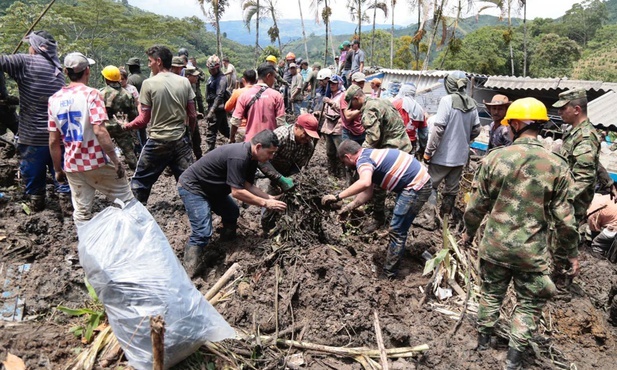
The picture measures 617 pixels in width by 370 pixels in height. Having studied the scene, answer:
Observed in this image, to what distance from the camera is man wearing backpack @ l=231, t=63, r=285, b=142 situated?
514 cm

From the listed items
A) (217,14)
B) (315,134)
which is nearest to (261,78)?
(315,134)

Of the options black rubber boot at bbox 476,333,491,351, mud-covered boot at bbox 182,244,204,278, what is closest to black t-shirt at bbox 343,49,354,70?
mud-covered boot at bbox 182,244,204,278

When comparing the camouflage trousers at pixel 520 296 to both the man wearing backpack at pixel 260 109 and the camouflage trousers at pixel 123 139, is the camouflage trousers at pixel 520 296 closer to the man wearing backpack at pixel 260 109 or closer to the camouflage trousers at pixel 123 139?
the man wearing backpack at pixel 260 109

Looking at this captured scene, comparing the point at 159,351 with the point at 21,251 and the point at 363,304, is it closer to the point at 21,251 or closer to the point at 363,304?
the point at 363,304

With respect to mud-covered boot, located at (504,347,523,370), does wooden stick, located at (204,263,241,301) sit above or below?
above

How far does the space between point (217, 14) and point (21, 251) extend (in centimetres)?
1612

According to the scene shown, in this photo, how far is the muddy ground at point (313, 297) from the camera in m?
3.07

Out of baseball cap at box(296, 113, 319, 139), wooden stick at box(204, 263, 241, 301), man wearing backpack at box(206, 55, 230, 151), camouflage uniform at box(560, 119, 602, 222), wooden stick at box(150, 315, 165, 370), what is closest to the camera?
wooden stick at box(150, 315, 165, 370)

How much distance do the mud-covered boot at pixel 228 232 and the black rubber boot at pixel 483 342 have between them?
2.79 meters

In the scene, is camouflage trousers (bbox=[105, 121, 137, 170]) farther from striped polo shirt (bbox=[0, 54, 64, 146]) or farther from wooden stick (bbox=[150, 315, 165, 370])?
wooden stick (bbox=[150, 315, 165, 370])

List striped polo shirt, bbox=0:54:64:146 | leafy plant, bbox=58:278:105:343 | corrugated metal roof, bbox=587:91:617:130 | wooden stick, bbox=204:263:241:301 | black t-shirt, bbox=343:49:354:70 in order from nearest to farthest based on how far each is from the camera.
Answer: leafy plant, bbox=58:278:105:343
wooden stick, bbox=204:263:241:301
striped polo shirt, bbox=0:54:64:146
corrugated metal roof, bbox=587:91:617:130
black t-shirt, bbox=343:49:354:70

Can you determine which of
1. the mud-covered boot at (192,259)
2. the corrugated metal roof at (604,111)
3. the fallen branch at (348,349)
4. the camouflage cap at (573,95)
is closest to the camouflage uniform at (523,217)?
the fallen branch at (348,349)

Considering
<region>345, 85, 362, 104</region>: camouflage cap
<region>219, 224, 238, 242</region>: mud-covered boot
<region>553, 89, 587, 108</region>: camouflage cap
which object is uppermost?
<region>345, 85, 362, 104</region>: camouflage cap

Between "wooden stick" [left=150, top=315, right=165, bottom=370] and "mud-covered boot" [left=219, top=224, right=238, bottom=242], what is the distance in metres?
2.33
